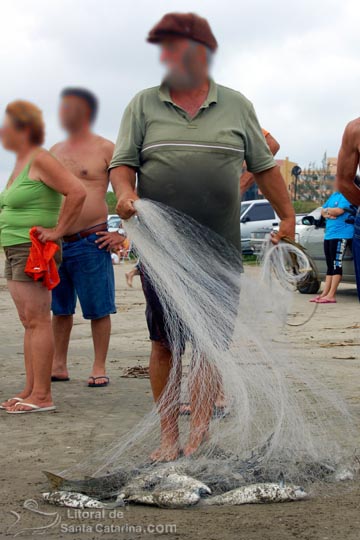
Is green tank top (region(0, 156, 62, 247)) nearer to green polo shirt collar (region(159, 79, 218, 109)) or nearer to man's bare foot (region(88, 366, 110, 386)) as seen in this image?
man's bare foot (region(88, 366, 110, 386))

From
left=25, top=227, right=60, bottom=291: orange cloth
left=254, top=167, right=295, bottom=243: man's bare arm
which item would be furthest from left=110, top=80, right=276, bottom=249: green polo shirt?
left=25, top=227, right=60, bottom=291: orange cloth

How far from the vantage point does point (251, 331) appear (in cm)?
454

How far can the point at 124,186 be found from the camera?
15.3 feet

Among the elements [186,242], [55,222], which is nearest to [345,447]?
[186,242]

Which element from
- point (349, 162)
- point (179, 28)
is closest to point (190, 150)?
point (179, 28)

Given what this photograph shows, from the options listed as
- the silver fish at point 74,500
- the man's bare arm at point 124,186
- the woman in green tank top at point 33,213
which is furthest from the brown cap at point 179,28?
the silver fish at point 74,500

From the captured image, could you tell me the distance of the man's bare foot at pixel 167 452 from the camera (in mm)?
4383

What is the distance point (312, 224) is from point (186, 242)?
12.4 meters

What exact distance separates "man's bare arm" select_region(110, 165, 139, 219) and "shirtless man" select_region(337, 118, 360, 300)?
1.39m

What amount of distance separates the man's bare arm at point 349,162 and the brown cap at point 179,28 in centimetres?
123

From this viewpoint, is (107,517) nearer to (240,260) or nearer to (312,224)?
(240,260)

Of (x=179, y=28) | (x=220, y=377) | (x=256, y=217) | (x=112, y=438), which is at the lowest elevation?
(x=112, y=438)

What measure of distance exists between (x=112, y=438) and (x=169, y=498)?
54.6 inches

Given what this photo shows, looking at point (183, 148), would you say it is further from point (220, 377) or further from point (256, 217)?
point (256, 217)
